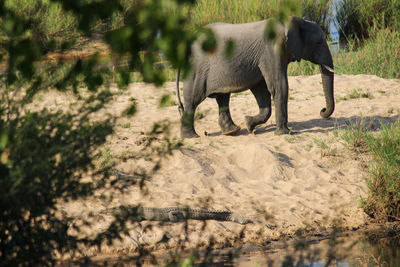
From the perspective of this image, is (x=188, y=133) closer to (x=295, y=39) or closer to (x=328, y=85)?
(x=295, y=39)

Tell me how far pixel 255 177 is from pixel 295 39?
2.13 m

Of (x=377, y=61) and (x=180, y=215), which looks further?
(x=377, y=61)

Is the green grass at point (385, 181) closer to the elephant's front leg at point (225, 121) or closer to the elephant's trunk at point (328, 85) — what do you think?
the elephant's trunk at point (328, 85)

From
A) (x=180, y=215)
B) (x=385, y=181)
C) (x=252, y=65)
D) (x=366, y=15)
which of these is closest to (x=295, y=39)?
(x=252, y=65)

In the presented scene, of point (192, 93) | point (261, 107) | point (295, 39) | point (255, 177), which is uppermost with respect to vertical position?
point (295, 39)

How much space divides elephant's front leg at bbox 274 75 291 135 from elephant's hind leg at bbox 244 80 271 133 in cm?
24

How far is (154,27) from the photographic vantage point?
6.54ft

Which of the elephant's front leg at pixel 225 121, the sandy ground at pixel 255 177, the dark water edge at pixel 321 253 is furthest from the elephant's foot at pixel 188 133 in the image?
the dark water edge at pixel 321 253

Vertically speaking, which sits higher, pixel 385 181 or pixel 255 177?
pixel 385 181

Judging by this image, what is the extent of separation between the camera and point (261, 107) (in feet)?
30.8

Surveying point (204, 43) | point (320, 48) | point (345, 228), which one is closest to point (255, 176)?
point (345, 228)

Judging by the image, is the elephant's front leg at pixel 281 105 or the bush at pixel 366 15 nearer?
the elephant's front leg at pixel 281 105

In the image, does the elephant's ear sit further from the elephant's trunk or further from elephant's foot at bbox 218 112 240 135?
elephant's foot at bbox 218 112 240 135

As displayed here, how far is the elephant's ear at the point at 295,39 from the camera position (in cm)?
886
